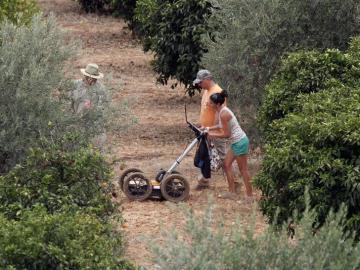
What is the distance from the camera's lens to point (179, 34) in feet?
54.5

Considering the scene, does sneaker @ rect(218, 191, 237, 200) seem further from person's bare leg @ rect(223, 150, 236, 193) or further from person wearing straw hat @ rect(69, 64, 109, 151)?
person wearing straw hat @ rect(69, 64, 109, 151)

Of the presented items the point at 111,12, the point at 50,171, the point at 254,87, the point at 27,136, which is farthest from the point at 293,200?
the point at 111,12

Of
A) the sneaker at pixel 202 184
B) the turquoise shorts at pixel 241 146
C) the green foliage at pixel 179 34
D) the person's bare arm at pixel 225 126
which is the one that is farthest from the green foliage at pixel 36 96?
the green foliage at pixel 179 34

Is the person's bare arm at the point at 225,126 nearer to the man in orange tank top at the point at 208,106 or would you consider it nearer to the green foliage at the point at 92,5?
the man in orange tank top at the point at 208,106

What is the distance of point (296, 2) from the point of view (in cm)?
1377

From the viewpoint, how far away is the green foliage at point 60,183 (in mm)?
9133

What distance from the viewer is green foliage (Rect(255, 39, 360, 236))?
8750 millimetres

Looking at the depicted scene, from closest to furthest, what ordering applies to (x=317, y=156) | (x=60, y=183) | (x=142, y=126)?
(x=317, y=156)
(x=60, y=183)
(x=142, y=126)

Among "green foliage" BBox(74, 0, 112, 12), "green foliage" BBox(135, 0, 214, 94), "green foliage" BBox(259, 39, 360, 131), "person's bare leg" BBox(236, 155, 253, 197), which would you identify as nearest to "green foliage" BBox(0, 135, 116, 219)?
"green foliage" BBox(259, 39, 360, 131)

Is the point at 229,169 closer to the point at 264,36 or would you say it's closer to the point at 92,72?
the point at 264,36

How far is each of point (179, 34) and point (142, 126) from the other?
1.92 meters

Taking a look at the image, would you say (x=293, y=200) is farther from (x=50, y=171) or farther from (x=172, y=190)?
(x=172, y=190)

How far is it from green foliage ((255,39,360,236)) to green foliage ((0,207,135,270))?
1368 mm

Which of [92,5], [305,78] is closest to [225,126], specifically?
[305,78]
